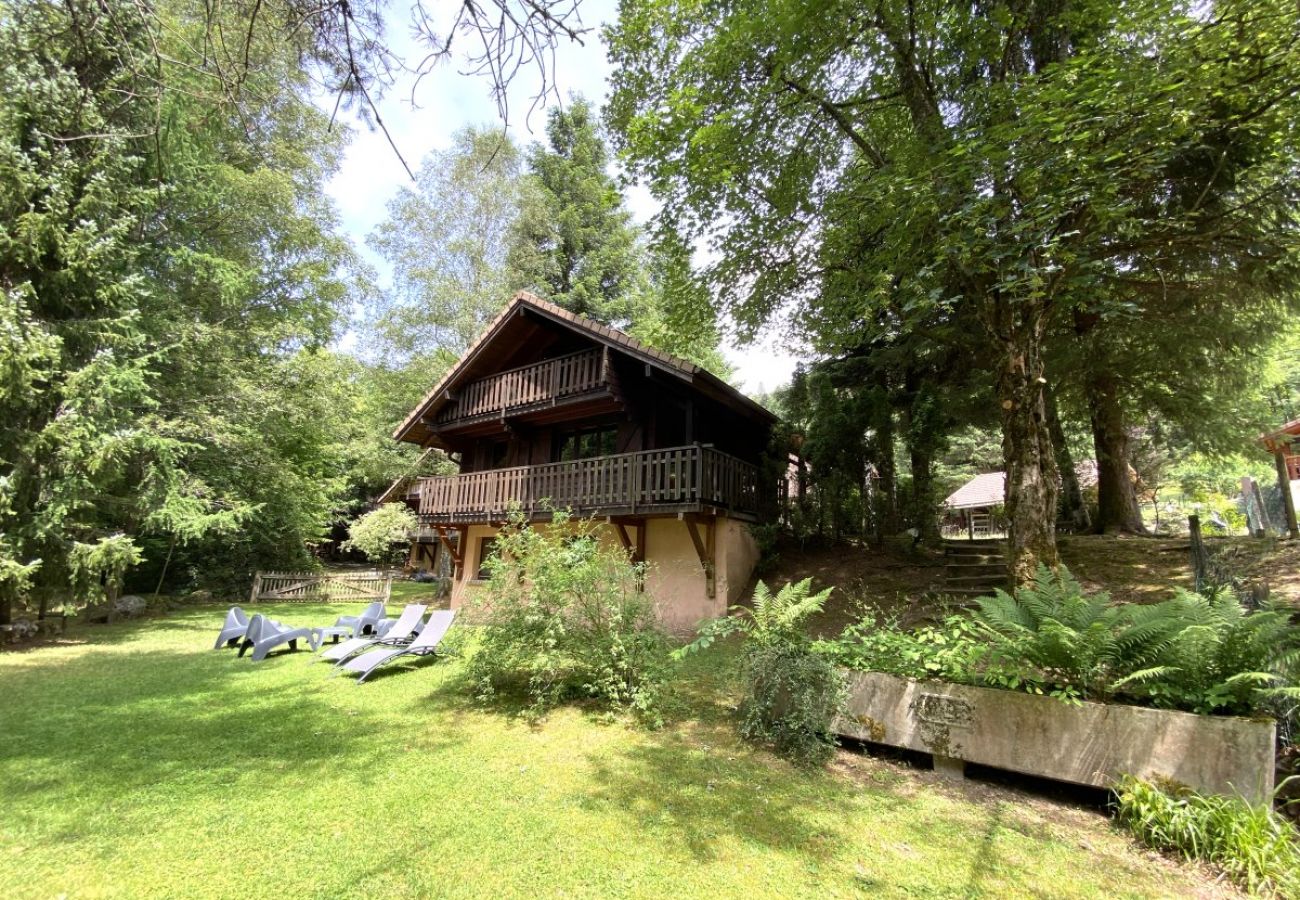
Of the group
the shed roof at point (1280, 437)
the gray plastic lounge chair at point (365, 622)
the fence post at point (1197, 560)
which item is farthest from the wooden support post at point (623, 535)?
the shed roof at point (1280, 437)

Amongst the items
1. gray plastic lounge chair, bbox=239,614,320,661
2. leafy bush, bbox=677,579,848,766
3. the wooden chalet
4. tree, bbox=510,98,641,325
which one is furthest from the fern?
tree, bbox=510,98,641,325

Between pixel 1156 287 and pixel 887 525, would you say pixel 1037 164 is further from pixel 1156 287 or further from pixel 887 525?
pixel 887 525

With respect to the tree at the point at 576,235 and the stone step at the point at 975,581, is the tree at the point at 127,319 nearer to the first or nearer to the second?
the tree at the point at 576,235

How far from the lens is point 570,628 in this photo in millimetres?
6254

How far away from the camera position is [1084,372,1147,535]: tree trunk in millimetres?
12531

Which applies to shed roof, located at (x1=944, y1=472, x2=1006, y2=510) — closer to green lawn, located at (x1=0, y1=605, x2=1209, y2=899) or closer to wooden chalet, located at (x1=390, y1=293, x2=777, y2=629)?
wooden chalet, located at (x1=390, y1=293, x2=777, y2=629)

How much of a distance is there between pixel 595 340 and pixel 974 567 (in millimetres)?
8677

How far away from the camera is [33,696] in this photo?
260 inches

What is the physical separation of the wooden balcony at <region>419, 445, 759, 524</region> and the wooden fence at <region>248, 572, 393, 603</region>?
23.0 ft

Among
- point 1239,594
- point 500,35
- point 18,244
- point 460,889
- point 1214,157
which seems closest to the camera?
point 500,35

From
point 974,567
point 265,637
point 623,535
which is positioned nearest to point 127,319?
point 265,637

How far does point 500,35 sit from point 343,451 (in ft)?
70.6

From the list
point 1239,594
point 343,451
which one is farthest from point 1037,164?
point 343,451

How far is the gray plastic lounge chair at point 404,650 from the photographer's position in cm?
744
